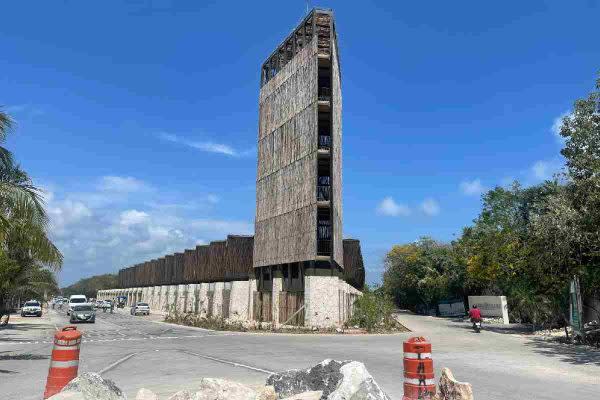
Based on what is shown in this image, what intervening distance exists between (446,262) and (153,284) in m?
51.9

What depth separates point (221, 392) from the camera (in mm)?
7047

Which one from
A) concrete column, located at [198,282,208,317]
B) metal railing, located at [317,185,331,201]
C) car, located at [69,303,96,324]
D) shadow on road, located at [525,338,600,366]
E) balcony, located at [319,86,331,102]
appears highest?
balcony, located at [319,86,331,102]

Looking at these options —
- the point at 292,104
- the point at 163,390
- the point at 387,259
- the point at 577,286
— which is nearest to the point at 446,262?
the point at 387,259

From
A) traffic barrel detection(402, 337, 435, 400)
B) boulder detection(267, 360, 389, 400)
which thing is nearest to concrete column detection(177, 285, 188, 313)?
boulder detection(267, 360, 389, 400)

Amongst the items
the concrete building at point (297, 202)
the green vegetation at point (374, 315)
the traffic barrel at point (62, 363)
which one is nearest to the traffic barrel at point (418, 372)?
the traffic barrel at point (62, 363)

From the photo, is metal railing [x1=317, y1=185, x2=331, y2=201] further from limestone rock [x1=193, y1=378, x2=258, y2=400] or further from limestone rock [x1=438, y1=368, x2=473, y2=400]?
limestone rock [x1=193, y1=378, x2=258, y2=400]

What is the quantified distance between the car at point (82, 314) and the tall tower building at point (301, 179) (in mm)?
14602

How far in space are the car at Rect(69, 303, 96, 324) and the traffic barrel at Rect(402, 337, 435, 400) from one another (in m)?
42.4

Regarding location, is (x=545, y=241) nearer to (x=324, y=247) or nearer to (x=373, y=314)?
(x=373, y=314)

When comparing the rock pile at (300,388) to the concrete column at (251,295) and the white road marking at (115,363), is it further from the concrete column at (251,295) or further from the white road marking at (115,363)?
the concrete column at (251,295)

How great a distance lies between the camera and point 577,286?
2344cm

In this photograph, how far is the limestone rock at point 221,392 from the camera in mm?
6973

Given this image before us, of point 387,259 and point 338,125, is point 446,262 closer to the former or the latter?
point 387,259

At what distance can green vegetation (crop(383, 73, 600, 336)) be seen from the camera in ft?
69.2
